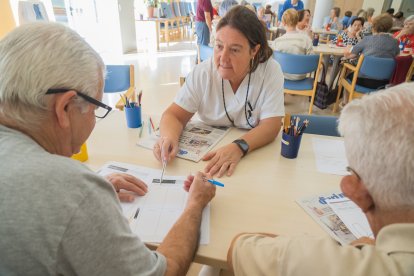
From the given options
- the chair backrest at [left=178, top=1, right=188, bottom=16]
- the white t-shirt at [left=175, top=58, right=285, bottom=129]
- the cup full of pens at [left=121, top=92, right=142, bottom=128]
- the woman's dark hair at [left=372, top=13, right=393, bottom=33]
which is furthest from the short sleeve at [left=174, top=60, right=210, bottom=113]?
the chair backrest at [left=178, top=1, right=188, bottom=16]

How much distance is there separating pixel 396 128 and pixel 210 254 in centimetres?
53

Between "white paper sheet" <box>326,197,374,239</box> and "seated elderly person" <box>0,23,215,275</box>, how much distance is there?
56 centimetres

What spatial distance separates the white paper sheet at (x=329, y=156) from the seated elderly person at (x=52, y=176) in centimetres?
78

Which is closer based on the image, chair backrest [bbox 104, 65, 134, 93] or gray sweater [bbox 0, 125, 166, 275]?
gray sweater [bbox 0, 125, 166, 275]

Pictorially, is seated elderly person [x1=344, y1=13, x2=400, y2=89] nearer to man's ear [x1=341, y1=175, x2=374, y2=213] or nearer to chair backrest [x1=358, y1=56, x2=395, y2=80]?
chair backrest [x1=358, y1=56, x2=395, y2=80]

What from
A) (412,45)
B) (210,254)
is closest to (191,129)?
(210,254)

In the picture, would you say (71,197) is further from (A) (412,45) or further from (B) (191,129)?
(A) (412,45)

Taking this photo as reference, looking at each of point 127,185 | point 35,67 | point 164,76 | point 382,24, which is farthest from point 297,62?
point 35,67

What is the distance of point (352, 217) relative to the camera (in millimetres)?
854

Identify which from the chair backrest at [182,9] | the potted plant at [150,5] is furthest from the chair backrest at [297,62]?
the chair backrest at [182,9]

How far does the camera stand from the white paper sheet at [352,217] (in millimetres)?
799

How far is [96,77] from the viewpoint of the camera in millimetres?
624

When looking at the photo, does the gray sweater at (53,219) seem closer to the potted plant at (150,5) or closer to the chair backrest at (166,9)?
the potted plant at (150,5)

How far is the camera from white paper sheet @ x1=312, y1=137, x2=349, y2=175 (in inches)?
44.1
